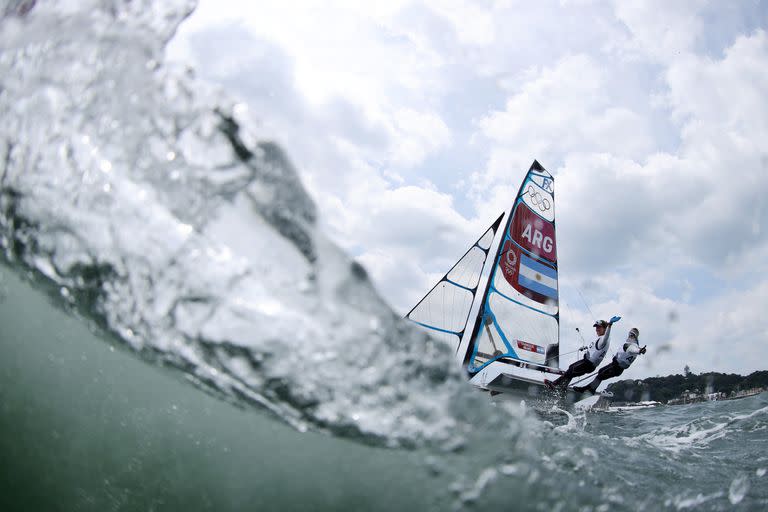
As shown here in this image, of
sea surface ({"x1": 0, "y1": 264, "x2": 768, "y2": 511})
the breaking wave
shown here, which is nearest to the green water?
sea surface ({"x1": 0, "y1": 264, "x2": 768, "y2": 511})

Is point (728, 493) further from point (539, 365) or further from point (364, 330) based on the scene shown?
point (539, 365)

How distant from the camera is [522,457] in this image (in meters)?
2.60

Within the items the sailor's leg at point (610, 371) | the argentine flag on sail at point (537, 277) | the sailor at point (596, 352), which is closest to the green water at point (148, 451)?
the sailor at point (596, 352)

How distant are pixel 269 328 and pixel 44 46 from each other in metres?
2.45

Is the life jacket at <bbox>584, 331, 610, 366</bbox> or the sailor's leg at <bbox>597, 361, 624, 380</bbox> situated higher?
the life jacket at <bbox>584, 331, 610, 366</bbox>

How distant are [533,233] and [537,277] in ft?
4.11

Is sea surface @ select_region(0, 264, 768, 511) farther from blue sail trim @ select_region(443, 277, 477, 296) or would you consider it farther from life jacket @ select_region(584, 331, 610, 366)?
blue sail trim @ select_region(443, 277, 477, 296)

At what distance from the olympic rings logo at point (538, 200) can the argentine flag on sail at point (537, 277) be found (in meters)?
1.67

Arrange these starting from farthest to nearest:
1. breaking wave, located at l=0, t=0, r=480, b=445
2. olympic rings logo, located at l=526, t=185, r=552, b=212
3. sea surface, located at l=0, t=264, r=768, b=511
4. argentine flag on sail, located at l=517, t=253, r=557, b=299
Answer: olympic rings logo, located at l=526, t=185, r=552, b=212
argentine flag on sail, located at l=517, t=253, r=557, b=299
sea surface, located at l=0, t=264, r=768, b=511
breaking wave, located at l=0, t=0, r=480, b=445

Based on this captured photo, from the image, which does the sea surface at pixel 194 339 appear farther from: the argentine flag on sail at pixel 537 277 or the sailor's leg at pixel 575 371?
the argentine flag on sail at pixel 537 277

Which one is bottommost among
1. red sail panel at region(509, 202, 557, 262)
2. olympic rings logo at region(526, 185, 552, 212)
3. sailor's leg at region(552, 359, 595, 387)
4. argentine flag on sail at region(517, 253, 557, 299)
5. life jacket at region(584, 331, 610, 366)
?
sailor's leg at region(552, 359, 595, 387)

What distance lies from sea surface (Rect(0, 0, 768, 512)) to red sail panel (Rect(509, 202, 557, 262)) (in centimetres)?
979

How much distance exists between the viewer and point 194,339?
2.81 m

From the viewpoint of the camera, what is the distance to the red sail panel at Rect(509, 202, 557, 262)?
13.1 metres
